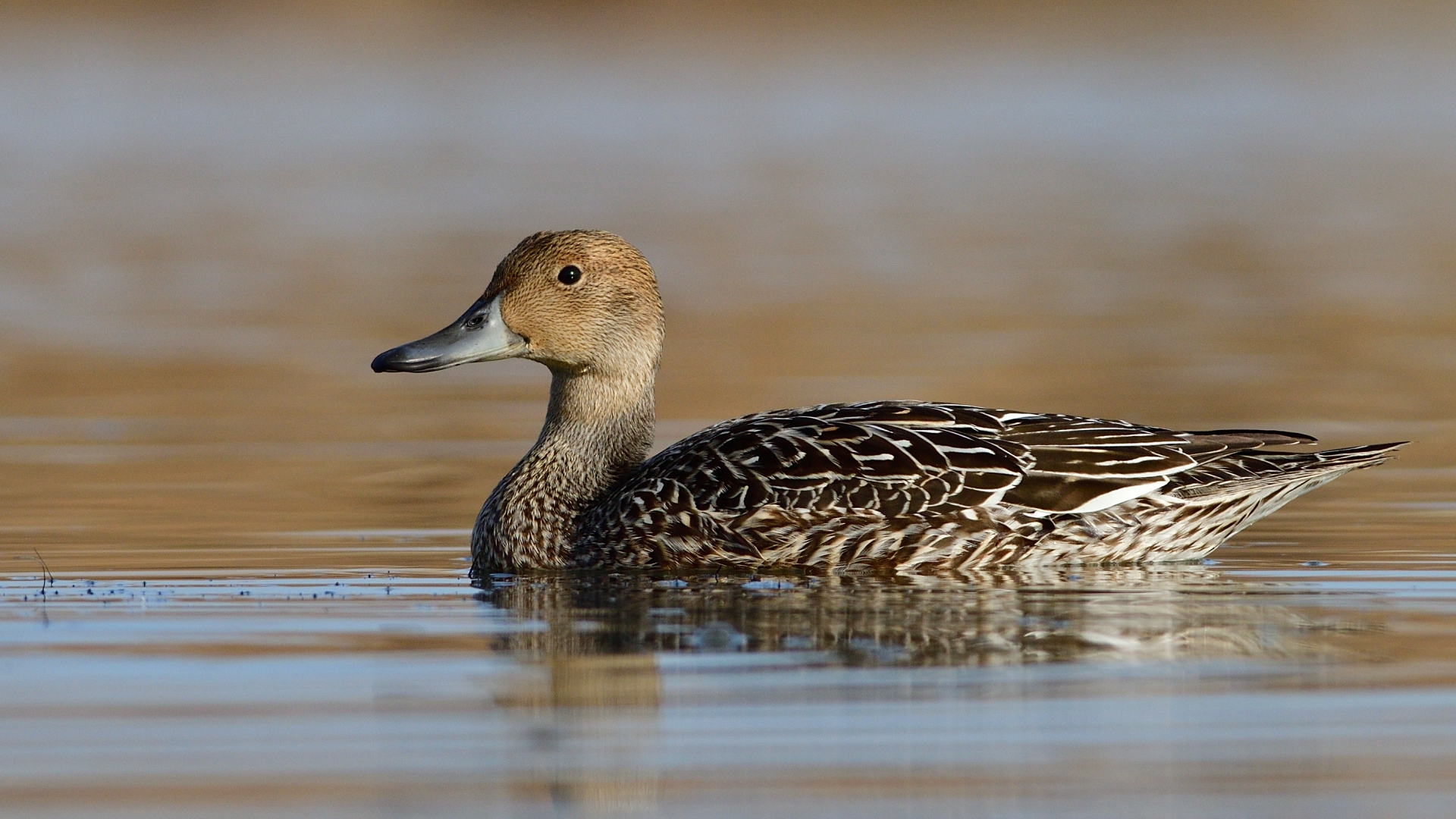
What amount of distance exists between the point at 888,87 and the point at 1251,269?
29291mm

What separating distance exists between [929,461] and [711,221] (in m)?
18.1

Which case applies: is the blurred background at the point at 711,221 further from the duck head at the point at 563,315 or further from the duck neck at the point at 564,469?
the duck head at the point at 563,315

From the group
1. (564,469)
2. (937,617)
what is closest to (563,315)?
(564,469)

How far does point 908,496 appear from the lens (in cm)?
831

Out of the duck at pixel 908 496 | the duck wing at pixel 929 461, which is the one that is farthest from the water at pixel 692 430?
the duck wing at pixel 929 461

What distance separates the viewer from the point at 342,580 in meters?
8.31

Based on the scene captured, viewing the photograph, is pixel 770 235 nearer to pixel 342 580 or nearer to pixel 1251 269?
pixel 1251 269

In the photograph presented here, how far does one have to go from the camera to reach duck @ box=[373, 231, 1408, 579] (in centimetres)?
830

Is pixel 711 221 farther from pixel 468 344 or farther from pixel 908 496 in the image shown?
pixel 908 496

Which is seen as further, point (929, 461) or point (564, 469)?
point (564, 469)

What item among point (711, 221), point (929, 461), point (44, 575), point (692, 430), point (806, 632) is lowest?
point (806, 632)

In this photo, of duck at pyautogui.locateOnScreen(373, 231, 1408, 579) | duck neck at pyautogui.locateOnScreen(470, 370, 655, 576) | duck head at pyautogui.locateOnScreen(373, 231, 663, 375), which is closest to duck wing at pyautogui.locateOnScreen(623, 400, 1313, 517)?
duck at pyautogui.locateOnScreen(373, 231, 1408, 579)

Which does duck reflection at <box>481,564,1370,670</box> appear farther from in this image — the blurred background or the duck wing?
the blurred background

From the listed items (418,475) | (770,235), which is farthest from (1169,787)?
(770,235)
